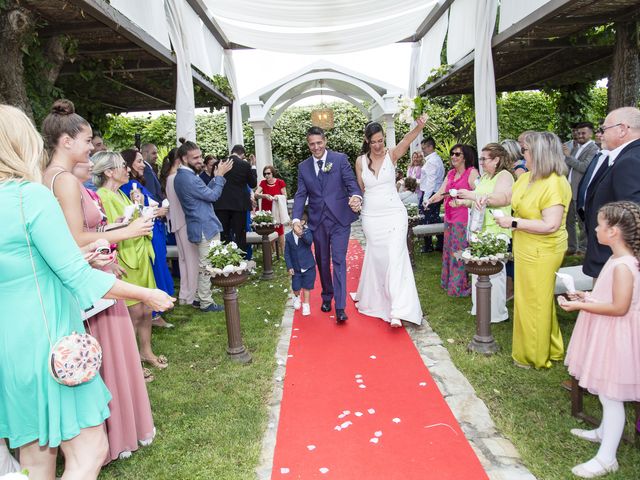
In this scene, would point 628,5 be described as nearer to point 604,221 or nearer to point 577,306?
point 604,221

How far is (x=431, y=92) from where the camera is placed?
11461 mm

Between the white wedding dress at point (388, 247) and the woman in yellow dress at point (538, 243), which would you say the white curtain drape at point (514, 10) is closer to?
the white wedding dress at point (388, 247)

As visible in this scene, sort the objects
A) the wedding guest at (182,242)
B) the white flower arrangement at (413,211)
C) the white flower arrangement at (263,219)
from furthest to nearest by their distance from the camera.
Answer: the white flower arrangement at (413,211) → the white flower arrangement at (263,219) → the wedding guest at (182,242)

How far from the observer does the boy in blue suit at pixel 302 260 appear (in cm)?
612

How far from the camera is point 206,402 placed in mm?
4090

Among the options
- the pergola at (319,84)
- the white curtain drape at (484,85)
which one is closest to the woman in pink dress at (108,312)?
the white curtain drape at (484,85)

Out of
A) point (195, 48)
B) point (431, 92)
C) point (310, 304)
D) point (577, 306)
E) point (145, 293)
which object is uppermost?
point (195, 48)

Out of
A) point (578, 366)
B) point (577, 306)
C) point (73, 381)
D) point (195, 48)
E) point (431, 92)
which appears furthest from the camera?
point (431, 92)

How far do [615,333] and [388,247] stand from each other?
3143 millimetres

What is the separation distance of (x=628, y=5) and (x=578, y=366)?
4.97m

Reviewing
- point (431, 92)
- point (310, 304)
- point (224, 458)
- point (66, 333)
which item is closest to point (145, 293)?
point (66, 333)

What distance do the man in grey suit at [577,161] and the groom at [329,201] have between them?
4270mm

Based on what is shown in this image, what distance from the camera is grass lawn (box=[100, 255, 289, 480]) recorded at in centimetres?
321

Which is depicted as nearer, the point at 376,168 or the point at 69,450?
the point at 69,450
